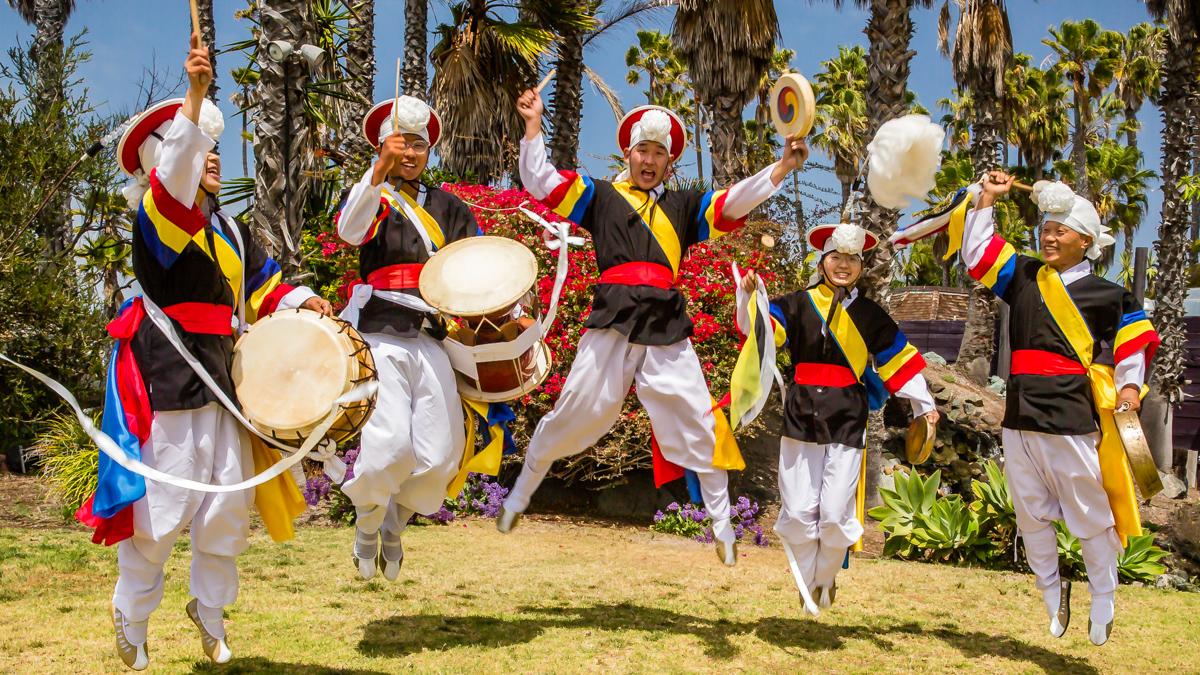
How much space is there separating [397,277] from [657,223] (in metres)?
1.39

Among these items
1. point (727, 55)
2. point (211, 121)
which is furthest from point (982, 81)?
point (211, 121)

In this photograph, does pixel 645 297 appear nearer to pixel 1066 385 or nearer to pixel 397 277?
pixel 397 277

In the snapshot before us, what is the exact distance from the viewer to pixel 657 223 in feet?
17.7

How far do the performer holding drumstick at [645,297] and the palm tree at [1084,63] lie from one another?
29530 millimetres

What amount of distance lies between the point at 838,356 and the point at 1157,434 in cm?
1219

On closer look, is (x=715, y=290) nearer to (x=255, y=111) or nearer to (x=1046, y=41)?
(x=255, y=111)

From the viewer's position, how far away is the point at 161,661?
486cm

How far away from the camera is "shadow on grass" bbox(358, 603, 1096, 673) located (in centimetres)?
545

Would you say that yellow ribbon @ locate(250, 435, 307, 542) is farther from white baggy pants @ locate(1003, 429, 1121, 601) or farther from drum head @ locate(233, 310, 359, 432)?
white baggy pants @ locate(1003, 429, 1121, 601)

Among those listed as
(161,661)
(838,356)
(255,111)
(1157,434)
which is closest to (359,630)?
(161,661)

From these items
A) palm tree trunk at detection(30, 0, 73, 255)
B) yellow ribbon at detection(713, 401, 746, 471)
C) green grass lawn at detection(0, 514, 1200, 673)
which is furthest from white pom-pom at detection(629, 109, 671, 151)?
palm tree trunk at detection(30, 0, 73, 255)

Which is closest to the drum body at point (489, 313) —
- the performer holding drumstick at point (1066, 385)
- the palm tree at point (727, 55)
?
the performer holding drumstick at point (1066, 385)

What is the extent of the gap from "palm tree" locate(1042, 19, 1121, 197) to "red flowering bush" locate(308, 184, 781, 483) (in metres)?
24.8

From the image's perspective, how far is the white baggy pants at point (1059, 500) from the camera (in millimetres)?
5355
